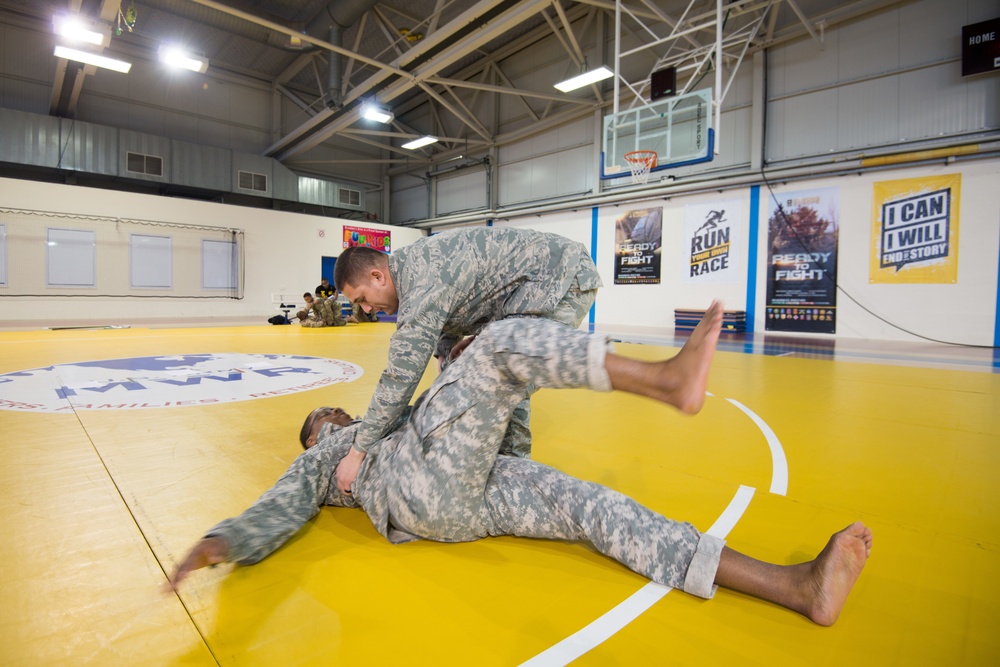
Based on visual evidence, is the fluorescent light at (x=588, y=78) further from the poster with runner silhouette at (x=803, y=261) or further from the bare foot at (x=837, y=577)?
the bare foot at (x=837, y=577)

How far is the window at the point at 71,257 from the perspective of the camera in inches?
489

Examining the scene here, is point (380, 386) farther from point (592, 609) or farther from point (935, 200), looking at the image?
point (935, 200)

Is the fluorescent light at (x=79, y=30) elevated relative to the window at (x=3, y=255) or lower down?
elevated

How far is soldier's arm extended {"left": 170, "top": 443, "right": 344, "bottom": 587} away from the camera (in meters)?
Answer: 1.39

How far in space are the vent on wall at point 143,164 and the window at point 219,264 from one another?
110 inches

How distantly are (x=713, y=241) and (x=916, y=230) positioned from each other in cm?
389

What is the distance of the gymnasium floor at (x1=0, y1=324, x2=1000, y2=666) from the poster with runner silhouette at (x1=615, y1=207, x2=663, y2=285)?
33.2 feet

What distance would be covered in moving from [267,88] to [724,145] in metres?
15.0

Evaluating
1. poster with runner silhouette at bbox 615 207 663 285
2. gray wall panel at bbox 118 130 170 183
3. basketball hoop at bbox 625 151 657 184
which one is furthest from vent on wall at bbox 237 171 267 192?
basketball hoop at bbox 625 151 657 184

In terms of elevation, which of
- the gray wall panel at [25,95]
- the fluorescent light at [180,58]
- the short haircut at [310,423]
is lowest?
the short haircut at [310,423]

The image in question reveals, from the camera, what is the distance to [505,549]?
5.71 feet

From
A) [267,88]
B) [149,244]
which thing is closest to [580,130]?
[267,88]

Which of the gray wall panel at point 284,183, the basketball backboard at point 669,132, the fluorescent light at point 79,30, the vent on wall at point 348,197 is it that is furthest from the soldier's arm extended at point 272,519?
the vent on wall at point 348,197

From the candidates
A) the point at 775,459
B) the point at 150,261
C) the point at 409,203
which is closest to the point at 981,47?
the point at 775,459
